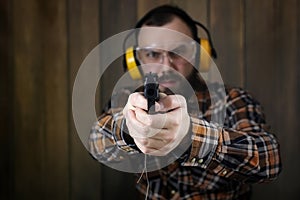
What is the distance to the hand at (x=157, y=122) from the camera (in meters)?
0.71

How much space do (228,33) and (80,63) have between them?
44 cm

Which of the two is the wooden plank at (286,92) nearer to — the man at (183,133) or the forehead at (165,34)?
the man at (183,133)

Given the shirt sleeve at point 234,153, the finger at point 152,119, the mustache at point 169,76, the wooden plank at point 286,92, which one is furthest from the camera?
the wooden plank at point 286,92

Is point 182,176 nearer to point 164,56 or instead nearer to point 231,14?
point 164,56

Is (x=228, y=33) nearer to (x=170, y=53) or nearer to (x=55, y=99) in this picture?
(x=170, y=53)

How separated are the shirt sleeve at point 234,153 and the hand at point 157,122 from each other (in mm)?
71

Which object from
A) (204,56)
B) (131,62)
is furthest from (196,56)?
(131,62)

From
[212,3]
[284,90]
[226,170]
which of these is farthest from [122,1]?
[226,170]

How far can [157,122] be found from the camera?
706 mm

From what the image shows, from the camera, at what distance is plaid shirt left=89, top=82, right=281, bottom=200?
0.85 m

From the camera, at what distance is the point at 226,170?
916mm

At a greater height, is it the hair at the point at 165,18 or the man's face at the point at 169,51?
the hair at the point at 165,18

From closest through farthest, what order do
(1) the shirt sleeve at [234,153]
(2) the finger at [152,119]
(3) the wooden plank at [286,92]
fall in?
(2) the finger at [152,119] → (1) the shirt sleeve at [234,153] → (3) the wooden plank at [286,92]

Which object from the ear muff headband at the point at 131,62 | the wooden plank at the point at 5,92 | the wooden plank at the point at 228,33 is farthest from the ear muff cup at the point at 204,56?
the wooden plank at the point at 5,92
